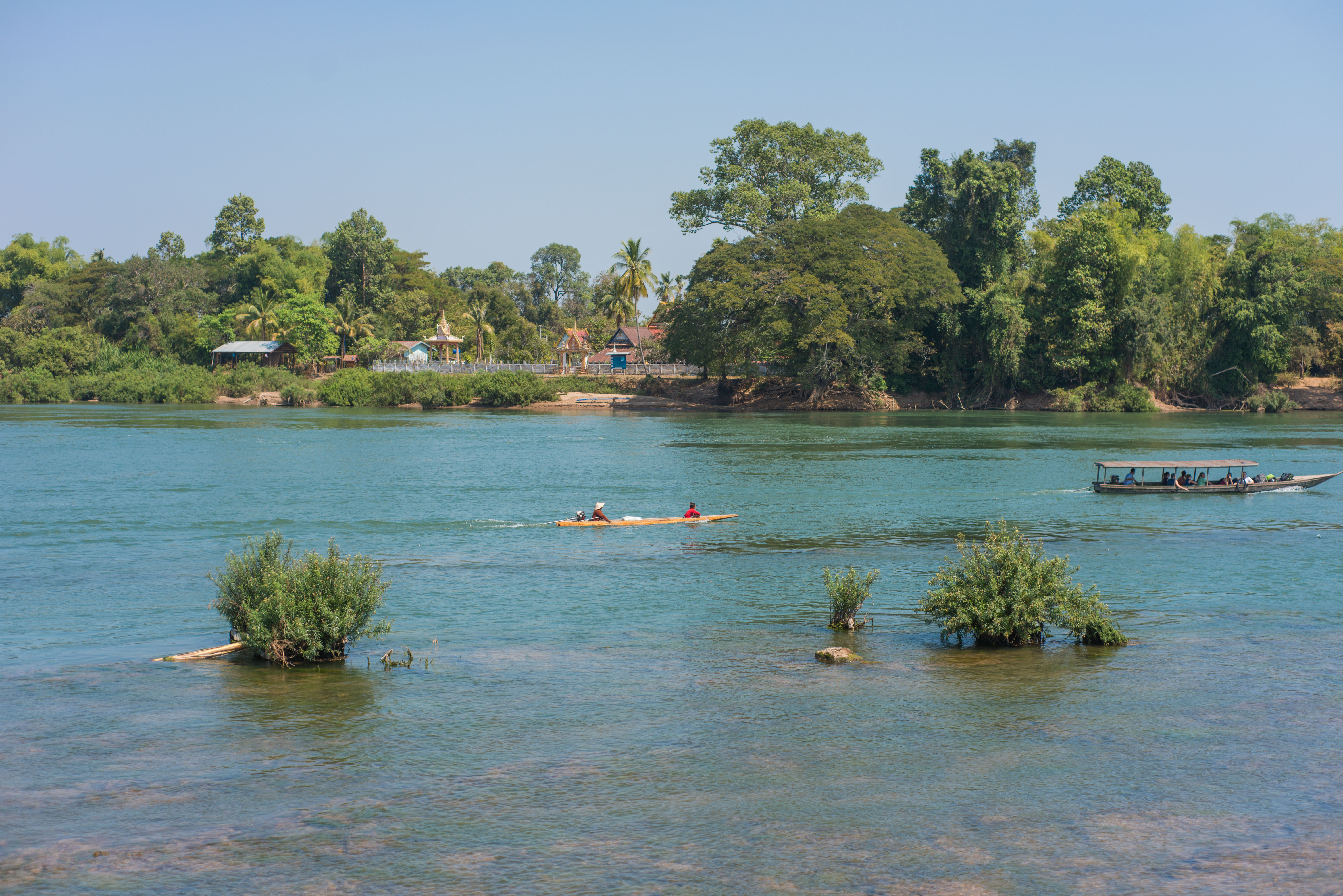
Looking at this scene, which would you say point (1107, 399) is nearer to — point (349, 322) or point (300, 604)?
point (349, 322)

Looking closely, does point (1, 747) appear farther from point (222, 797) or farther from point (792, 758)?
point (792, 758)

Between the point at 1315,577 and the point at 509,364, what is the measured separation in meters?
104

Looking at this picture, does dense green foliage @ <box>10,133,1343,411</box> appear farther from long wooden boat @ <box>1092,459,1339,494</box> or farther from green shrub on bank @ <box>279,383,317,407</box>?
long wooden boat @ <box>1092,459,1339,494</box>

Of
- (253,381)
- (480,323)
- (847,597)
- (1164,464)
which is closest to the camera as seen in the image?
(847,597)

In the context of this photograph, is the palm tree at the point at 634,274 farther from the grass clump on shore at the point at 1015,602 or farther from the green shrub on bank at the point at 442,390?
the grass clump on shore at the point at 1015,602

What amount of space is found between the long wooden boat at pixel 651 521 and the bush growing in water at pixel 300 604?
16014 millimetres

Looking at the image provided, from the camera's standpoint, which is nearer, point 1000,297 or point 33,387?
point 1000,297

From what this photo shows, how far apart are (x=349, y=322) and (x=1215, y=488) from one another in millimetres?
102472

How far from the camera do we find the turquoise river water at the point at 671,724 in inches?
392

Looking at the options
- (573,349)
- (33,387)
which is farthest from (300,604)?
(33,387)

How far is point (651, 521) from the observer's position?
111ft

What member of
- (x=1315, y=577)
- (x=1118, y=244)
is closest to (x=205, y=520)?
(x=1315, y=577)

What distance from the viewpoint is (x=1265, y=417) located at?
8800cm

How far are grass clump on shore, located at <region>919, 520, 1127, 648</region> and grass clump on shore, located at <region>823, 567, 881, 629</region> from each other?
1.50 metres
